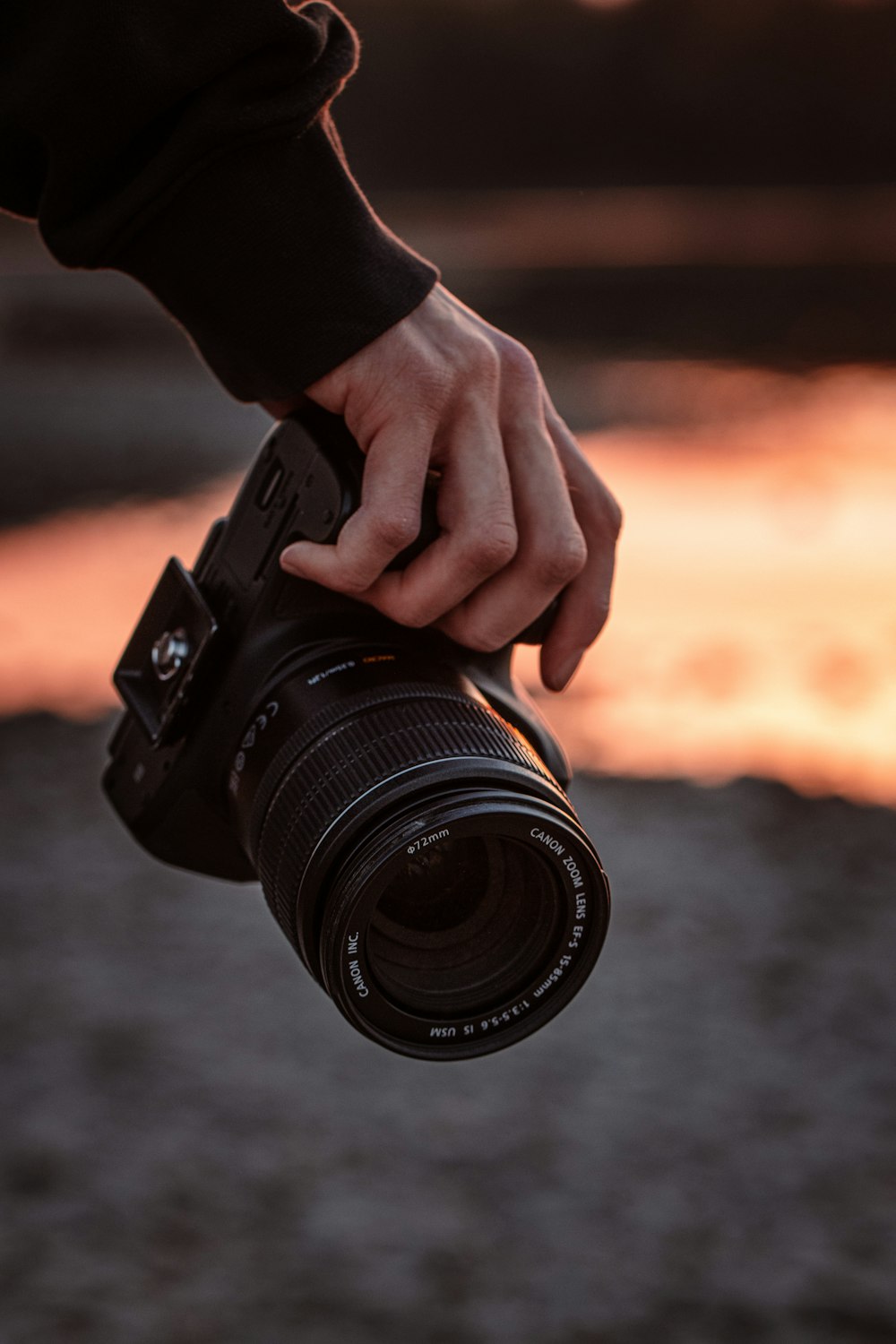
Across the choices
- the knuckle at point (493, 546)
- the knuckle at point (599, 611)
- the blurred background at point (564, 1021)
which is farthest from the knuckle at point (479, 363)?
the blurred background at point (564, 1021)

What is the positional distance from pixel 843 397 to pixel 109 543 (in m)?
7.16

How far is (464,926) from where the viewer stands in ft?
4.90

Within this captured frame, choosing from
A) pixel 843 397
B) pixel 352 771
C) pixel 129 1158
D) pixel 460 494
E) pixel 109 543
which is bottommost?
pixel 843 397

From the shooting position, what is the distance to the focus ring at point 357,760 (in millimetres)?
1442

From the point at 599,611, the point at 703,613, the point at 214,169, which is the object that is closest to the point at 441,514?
the point at 599,611

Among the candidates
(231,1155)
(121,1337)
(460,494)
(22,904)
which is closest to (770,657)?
(22,904)

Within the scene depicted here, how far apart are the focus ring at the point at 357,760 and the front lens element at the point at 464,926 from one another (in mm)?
79

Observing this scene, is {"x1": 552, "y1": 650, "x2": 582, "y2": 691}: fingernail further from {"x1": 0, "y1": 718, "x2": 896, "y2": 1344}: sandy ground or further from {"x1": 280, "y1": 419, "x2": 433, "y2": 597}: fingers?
{"x1": 0, "y1": 718, "x2": 896, "y2": 1344}: sandy ground

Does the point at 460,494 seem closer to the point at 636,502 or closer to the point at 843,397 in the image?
the point at 636,502

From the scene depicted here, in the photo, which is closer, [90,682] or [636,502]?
[90,682]

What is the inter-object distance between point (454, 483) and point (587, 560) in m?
0.23

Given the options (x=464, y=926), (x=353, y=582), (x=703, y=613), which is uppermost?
(x=353, y=582)

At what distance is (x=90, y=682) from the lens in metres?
6.23

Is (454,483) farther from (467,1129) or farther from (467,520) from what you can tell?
(467,1129)
